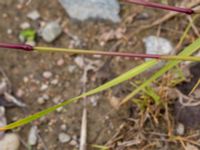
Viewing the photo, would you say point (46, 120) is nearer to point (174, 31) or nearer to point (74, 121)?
point (74, 121)

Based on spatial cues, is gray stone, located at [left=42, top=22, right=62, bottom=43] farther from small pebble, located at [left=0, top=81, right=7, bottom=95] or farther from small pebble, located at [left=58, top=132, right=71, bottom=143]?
small pebble, located at [left=58, top=132, right=71, bottom=143]

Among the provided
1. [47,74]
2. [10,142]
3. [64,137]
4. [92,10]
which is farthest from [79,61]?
[10,142]

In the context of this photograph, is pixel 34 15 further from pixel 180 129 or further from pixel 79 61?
pixel 180 129

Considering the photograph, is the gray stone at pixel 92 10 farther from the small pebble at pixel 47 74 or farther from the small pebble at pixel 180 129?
the small pebble at pixel 180 129

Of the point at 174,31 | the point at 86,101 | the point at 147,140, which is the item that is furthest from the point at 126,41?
the point at 147,140

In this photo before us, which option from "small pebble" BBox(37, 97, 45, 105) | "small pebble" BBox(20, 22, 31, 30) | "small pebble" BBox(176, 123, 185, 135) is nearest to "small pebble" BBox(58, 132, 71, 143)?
"small pebble" BBox(37, 97, 45, 105)

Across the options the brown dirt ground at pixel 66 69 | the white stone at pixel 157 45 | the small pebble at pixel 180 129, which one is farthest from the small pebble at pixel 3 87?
the small pebble at pixel 180 129
